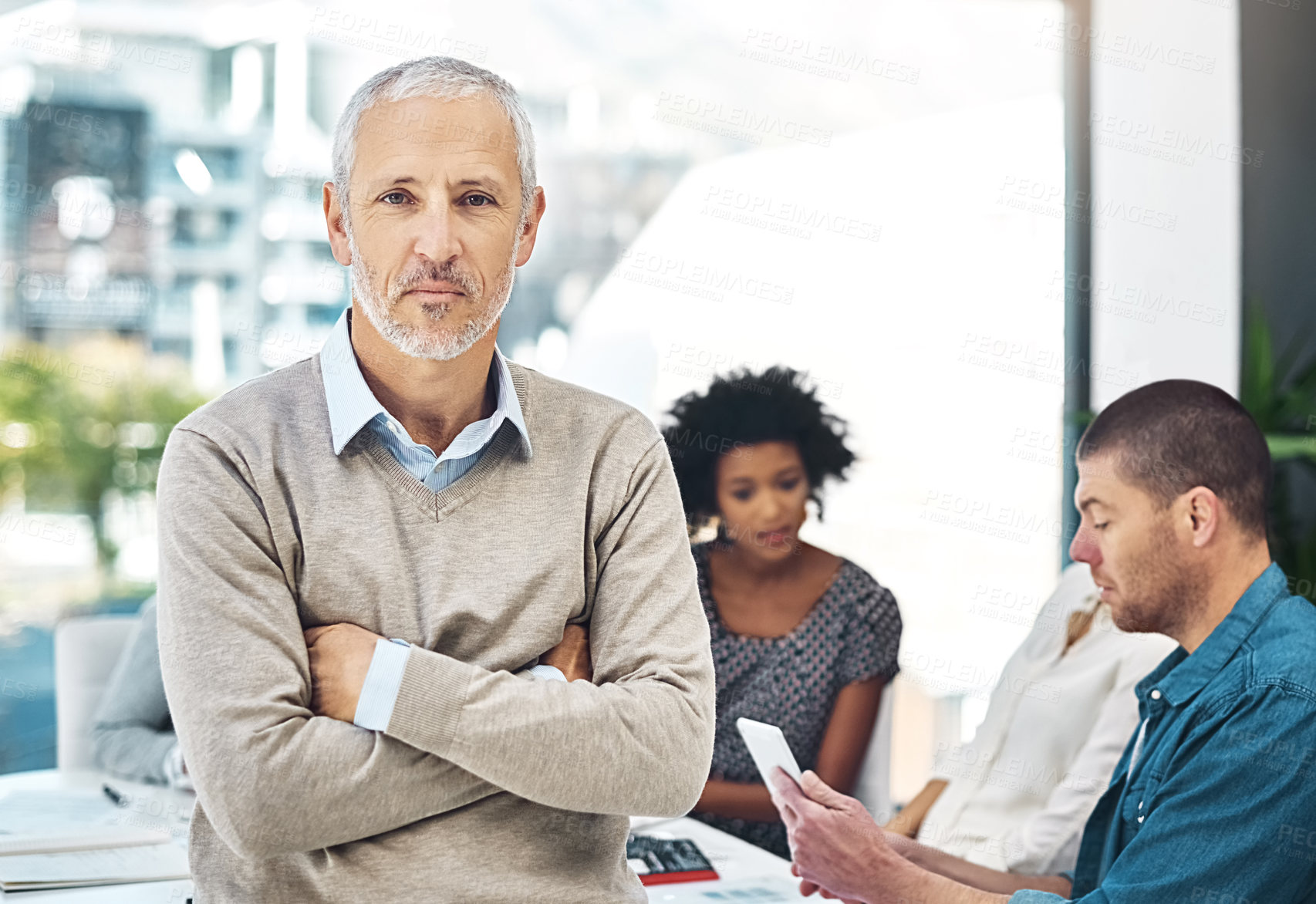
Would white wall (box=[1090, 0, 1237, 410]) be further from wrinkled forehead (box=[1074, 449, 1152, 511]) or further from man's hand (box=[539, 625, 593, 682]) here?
man's hand (box=[539, 625, 593, 682])

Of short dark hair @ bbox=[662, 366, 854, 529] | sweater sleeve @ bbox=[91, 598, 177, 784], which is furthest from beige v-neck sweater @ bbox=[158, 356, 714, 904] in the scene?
short dark hair @ bbox=[662, 366, 854, 529]

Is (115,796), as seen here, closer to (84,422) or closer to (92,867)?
(92,867)

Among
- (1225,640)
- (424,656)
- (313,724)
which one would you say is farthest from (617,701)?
(1225,640)

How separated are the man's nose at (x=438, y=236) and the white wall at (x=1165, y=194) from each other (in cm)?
292

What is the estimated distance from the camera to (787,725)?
2676 millimetres

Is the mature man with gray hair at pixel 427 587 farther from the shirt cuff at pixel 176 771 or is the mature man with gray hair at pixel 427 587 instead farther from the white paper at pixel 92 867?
the shirt cuff at pixel 176 771

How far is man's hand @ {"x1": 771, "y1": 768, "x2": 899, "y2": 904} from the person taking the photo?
1.85 meters

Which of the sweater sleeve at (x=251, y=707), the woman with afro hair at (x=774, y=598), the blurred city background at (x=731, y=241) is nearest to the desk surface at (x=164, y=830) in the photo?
the woman with afro hair at (x=774, y=598)

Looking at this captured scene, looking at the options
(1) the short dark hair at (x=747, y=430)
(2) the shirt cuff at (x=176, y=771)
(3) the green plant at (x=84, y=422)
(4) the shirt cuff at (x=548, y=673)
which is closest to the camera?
(4) the shirt cuff at (x=548, y=673)

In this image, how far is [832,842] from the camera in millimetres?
1865

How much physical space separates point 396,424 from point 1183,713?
124 centimetres

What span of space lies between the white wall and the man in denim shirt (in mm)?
1824

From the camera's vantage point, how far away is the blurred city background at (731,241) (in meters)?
3.60

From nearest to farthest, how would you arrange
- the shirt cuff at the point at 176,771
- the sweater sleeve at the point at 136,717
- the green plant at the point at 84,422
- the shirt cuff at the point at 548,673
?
the shirt cuff at the point at 548,673 < the shirt cuff at the point at 176,771 < the sweater sleeve at the point at 136,717 < the green plant at the point at 84,422
